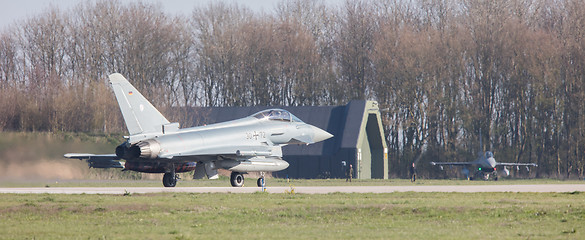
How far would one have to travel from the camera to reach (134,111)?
3266cm

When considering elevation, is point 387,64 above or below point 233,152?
above

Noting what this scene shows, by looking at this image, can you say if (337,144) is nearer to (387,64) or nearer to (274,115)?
(387,64)

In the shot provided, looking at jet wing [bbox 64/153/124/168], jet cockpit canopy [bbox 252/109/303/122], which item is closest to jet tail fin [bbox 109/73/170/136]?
jet wing [bbox 64/153/124/168]

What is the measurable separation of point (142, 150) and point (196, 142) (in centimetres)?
273

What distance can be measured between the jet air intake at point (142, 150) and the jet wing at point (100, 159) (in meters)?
4.93

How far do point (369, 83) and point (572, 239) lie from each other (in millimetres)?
60589

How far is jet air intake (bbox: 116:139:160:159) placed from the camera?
3156 cm

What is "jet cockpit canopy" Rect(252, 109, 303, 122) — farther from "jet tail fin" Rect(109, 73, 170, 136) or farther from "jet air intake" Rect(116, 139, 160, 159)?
"jet air intake" Rect(116, 139, 160, 159)

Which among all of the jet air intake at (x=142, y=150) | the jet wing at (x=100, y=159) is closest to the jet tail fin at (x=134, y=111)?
the jet air intake at (x=142, y=150)

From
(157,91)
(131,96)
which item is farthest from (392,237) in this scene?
(157,91)

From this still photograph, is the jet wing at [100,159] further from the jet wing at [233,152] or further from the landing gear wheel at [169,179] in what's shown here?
the jet wing at [233,152]

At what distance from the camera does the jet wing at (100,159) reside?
37.2 meters

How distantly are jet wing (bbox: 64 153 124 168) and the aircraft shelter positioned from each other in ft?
72.7

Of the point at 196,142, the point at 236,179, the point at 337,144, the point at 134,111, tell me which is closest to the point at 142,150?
the point at 134,111
